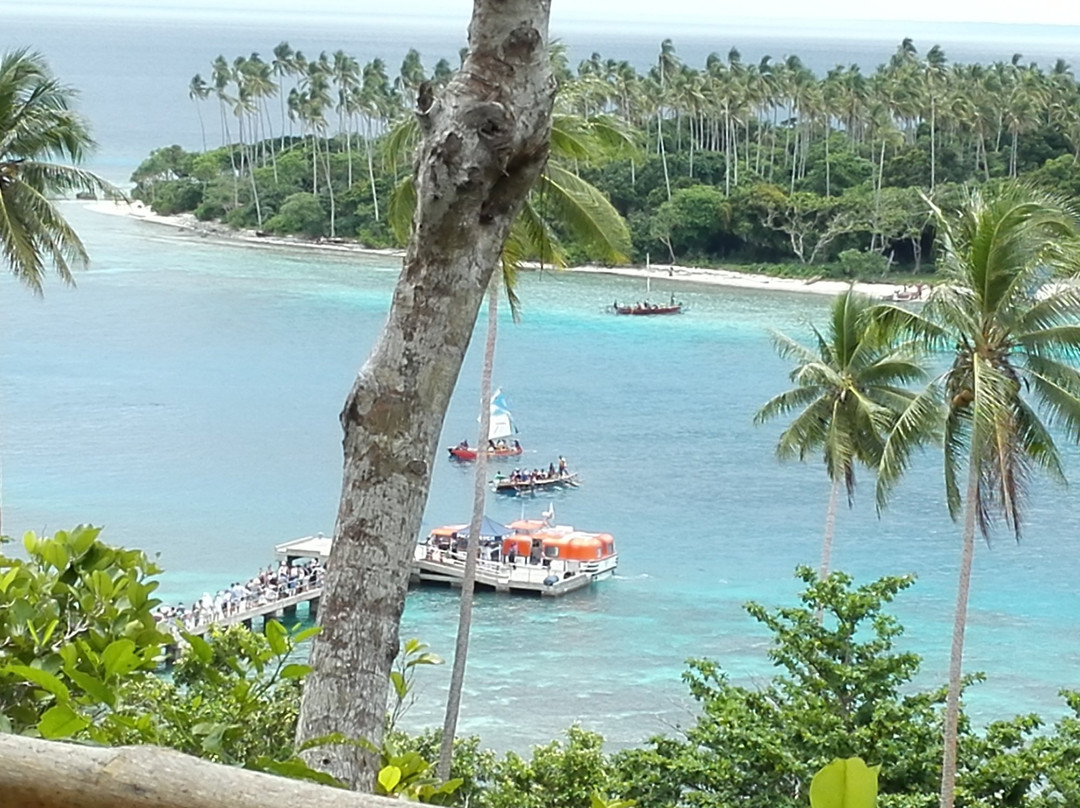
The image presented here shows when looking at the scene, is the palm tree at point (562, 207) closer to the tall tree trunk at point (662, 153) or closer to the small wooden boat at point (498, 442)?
the small wooden boat at point (498, 442)

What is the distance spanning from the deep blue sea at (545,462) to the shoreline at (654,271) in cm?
92

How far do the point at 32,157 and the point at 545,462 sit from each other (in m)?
26.1

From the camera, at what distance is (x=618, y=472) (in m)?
39.4

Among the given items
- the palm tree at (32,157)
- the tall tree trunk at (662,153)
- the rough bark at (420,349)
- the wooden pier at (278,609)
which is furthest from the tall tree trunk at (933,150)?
the rough bark at (420,349)

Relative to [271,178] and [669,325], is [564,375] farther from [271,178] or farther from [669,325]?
[271,178]

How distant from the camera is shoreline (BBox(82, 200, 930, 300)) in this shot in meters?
55.6

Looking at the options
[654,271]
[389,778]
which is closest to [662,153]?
[654,271]

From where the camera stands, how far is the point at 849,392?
718 inches

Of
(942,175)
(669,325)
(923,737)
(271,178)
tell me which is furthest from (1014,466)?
(271,178)

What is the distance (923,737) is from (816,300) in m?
43.5

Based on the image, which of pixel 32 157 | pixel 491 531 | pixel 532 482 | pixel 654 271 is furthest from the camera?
pixel 654 271

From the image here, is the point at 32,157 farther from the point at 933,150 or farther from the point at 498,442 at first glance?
the point at 933,150

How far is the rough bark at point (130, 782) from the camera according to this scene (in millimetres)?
1365

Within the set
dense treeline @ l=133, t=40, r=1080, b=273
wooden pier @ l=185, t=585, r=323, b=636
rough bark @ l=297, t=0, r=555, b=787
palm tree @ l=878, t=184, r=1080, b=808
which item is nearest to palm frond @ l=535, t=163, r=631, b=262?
palm tree @ l=878, t=184, r=1080, b=808
